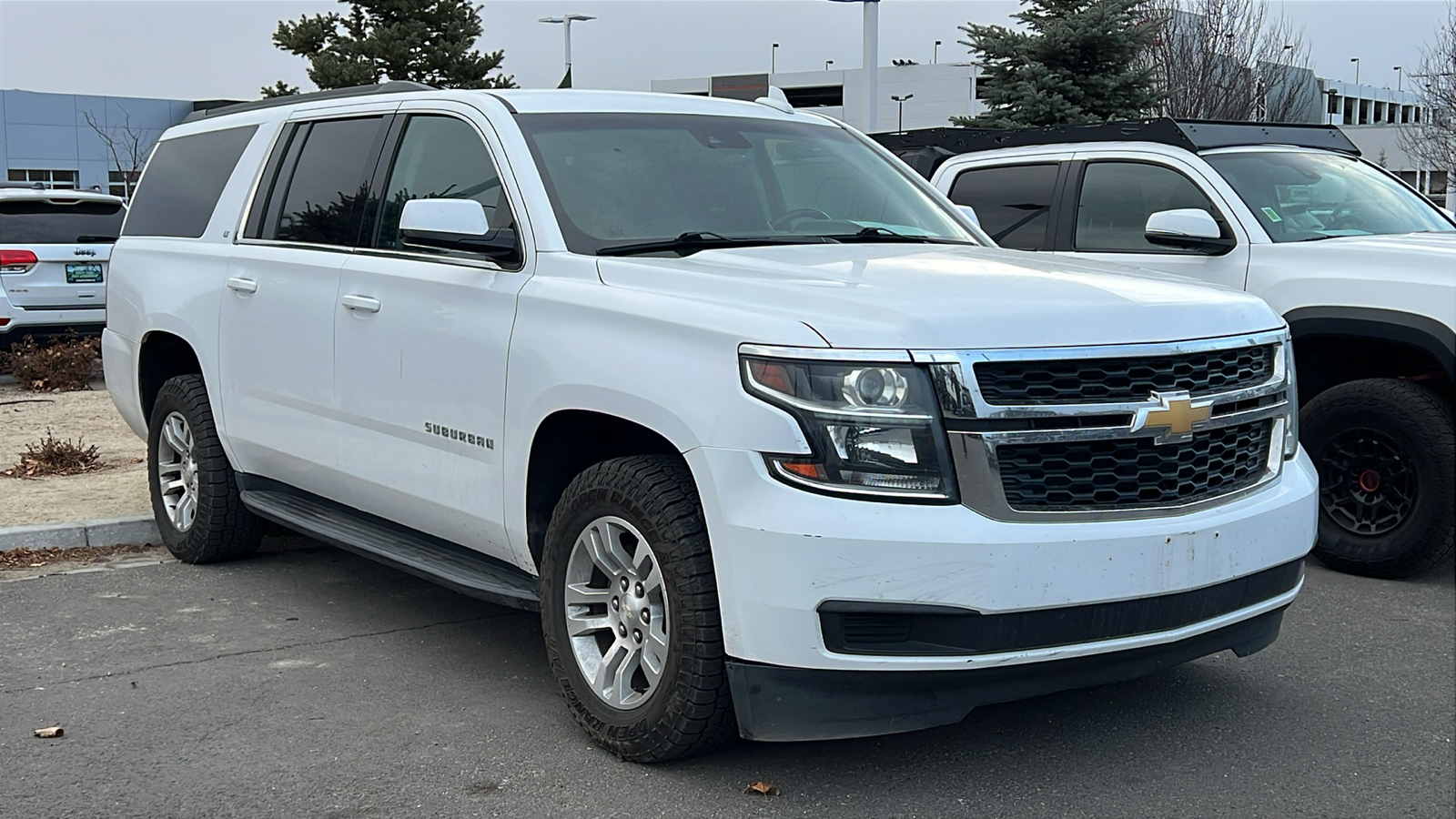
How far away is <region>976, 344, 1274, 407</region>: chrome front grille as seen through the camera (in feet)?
11.7

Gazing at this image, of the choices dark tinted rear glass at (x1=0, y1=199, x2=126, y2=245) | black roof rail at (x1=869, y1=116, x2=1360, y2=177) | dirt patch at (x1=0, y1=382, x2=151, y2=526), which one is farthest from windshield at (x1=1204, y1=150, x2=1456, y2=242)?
dark tinted rear glass at (x1=0, y1=199, x2=126, y2=245)

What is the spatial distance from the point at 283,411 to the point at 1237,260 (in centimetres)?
442

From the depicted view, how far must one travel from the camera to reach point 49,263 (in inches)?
500

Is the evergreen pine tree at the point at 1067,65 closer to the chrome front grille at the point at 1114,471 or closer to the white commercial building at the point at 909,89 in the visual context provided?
the chrome front grille at the point at 1114,471

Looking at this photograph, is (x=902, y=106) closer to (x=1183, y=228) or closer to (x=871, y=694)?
(x=1183, y=228)

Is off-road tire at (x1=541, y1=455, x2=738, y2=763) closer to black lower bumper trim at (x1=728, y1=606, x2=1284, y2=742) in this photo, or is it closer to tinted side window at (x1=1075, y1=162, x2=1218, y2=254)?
black lower bumper trim at (x1=728, y1=606, x2=1284, y2=742)

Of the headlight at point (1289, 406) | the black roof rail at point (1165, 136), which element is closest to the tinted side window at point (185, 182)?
the black roof rail at point (1165, 136)

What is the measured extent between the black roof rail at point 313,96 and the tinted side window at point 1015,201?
3.51 meters

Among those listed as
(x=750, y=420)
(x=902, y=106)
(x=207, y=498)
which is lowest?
(x=207, y=498)

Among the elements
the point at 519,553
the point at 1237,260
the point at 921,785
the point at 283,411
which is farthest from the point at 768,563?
the point at 1237,260

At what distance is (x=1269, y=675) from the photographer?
4.89 m

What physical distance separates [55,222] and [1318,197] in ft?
34.5

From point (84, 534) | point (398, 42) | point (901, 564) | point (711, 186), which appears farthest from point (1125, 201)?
point (398, 42)

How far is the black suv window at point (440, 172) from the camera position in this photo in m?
4.85
